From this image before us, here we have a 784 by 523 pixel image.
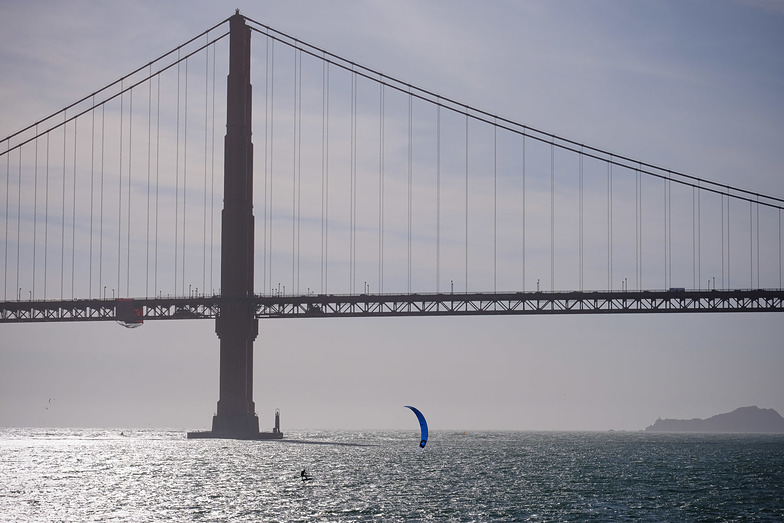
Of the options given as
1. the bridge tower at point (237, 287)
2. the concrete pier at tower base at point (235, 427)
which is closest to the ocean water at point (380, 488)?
the concrete pier at tower base at point (235, 427)

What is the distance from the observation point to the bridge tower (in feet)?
428

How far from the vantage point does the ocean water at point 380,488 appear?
63.4 metres

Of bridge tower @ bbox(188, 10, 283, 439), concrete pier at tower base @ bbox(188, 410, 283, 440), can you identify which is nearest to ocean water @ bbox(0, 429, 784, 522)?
concrete pier at tower base @ bbox(188, 410, 283, 440)

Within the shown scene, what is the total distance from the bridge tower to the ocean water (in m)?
9.42

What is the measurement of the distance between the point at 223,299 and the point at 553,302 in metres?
36.1

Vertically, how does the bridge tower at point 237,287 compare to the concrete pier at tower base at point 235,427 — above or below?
above

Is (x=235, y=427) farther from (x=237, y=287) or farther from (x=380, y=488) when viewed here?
(x=380, y=488)

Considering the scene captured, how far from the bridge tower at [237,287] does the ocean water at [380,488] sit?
371 inches

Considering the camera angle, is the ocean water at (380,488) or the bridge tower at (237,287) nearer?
the ocean water at (380,488)

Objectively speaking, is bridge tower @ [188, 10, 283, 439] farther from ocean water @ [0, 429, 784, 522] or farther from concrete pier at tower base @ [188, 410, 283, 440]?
ocean water @ [0, 429, 784, 522]

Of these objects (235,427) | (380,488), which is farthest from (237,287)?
(380,488)

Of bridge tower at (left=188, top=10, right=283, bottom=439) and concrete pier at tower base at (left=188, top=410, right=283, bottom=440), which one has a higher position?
bridge tower at (left=188, top=10, right=283, bottom=439)

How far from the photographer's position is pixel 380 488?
7844 cm

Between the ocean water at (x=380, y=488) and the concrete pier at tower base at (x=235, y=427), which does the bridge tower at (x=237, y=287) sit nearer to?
the concrete pier at tower base at (x=235, y=427)
